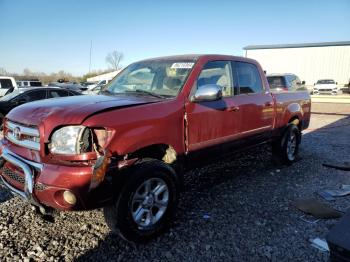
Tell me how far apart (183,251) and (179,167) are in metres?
0.94

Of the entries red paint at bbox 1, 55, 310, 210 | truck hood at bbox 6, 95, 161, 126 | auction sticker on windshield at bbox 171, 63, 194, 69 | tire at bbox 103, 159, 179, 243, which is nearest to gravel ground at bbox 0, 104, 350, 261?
tire at bbox 103, 159, 179, 243

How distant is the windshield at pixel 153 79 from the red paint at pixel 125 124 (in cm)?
15

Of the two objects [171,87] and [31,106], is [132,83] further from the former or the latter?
[31,106]

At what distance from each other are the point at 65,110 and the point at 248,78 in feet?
9.87

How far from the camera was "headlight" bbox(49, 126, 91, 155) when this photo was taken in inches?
112

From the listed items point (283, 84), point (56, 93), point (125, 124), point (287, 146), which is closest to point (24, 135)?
point (125, 124)

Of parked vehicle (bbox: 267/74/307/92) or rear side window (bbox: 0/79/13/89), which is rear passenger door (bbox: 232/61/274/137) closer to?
parked vehicle (bbox: 267/74/307/92)

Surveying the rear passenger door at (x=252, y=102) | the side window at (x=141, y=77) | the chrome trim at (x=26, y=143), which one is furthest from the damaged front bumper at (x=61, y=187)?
the rear passenger door at (x=252, y=102)

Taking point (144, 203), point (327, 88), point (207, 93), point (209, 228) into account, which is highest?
point (207, 93)

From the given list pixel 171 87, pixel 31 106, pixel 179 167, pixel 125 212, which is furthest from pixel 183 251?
pixel 31 106

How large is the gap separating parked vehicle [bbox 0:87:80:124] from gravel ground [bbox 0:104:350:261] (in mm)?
6974

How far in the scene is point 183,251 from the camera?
10.3 ft

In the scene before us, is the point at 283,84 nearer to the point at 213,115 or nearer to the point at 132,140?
the point at 213,115

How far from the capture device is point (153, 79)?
4.19 meters
